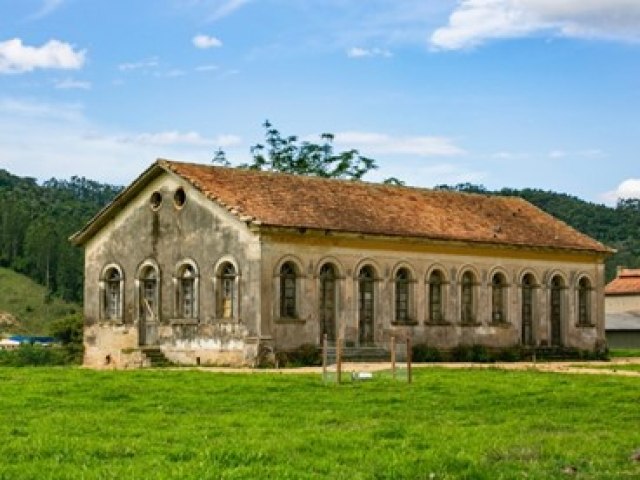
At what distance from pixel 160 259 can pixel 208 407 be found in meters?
19.8

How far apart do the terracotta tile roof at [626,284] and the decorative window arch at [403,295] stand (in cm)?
3548

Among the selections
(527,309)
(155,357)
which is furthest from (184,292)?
(527,309)

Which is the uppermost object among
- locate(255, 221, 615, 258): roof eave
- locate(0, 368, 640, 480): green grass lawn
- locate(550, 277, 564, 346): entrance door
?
locate(255, 221, 615, 258): roof eave

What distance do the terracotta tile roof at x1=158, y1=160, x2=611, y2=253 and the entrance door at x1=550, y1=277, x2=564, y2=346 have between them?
4.84ft

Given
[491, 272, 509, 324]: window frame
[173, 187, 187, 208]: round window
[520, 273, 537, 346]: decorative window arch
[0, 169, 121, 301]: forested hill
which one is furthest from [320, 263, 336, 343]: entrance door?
[0, 169, 121, 301]: forested hill

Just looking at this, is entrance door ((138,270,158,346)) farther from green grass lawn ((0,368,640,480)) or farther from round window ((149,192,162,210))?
green grass lawn ((0,368,640,480))

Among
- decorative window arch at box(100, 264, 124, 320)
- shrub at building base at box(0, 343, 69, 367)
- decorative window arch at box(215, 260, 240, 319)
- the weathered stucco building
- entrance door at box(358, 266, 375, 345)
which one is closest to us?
the weathered stucco building

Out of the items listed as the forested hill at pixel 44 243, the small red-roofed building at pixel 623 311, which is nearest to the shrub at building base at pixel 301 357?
the small red-roofed building at pixel 623 311

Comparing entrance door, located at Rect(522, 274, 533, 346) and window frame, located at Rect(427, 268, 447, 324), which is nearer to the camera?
window frame, located at Rect(427, 268, 447, 324)

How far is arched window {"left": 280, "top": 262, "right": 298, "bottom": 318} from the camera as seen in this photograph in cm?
3838

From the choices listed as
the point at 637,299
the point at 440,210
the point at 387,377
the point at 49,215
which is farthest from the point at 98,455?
the point at 49,215

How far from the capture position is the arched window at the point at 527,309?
45562mm

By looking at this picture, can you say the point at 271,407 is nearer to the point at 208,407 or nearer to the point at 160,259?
the point at 208,407

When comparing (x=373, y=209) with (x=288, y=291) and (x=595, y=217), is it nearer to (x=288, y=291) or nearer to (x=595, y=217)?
(x=288, y=291)
